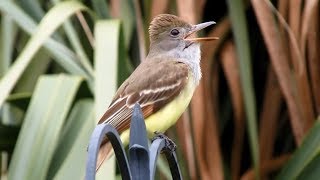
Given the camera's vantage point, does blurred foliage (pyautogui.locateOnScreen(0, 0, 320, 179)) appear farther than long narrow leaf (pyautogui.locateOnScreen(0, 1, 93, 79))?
No

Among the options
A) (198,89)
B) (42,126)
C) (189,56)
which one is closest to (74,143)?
(42,126)

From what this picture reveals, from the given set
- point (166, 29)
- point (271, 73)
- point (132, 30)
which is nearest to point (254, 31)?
point (271, 73)

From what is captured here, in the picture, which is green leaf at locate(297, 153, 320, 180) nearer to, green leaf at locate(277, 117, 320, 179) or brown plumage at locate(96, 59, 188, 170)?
green leaf at locate(277, 117, 320, 179)

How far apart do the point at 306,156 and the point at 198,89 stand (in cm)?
50

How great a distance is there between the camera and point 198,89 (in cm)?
318

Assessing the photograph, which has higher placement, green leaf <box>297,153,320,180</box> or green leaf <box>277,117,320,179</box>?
green leaf <box>277,117,320,179</box>

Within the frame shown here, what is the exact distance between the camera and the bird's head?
288 cm

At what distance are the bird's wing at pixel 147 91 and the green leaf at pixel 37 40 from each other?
1.04ft

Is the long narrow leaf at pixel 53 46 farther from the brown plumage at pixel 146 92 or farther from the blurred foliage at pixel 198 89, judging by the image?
the brown plumage at pixel 146 92

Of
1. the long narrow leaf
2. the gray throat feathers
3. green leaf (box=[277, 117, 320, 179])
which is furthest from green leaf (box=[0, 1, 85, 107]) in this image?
green leaf (box=[277, 117, 320, 179])

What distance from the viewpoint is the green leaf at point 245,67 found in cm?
312

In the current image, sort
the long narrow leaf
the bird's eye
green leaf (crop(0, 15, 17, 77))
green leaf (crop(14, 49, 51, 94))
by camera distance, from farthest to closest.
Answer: green leaf (crop(14, 49, 51, 94)), green leaf (crop(0, 15, 17, 77)), the long narrow leaf, the bird's eye

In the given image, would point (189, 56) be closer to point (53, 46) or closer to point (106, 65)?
point (106, 65)

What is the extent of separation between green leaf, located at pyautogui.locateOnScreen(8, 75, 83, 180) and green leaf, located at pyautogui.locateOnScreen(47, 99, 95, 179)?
0.05 meters
